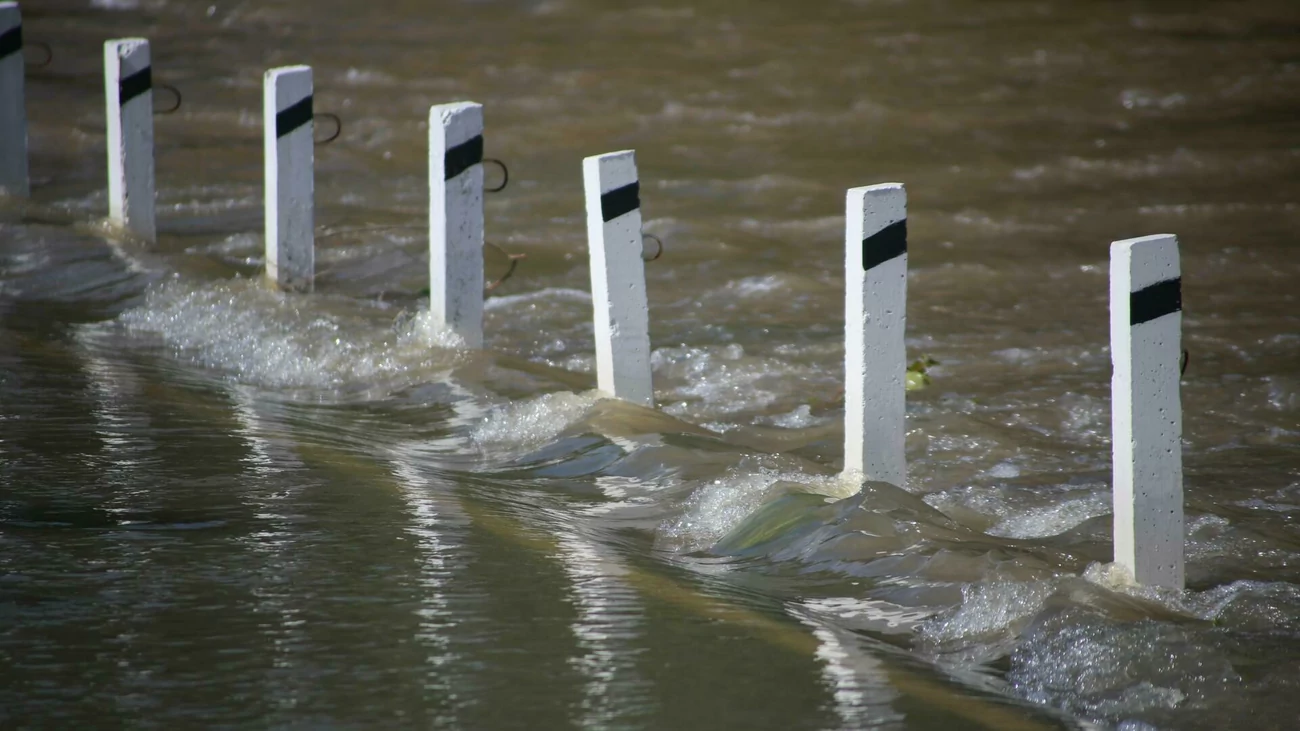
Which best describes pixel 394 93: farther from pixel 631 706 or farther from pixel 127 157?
pixel 631 706

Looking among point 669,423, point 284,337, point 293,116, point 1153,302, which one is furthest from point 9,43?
point 1153,302

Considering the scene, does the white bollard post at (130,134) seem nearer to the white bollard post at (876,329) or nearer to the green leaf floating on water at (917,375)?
the green leaf floating on water at (917,375)

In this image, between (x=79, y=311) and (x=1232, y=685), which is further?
(x=79, y=311)

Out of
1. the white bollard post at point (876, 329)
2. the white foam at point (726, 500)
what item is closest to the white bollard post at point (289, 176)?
the white foam at point (726, 500)

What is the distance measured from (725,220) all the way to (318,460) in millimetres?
6861

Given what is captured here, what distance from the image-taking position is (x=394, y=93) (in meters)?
15.8

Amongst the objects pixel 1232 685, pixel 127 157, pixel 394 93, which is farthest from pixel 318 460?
pixel 394 93

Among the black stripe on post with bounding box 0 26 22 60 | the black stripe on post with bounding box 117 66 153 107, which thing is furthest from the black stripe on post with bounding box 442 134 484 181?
the black stripe on post with bounding box 0 26 22 60

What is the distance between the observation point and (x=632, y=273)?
19.6 ft

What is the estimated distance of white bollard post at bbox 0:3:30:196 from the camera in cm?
1016

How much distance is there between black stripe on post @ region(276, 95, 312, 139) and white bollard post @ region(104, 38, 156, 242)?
1.40 meters

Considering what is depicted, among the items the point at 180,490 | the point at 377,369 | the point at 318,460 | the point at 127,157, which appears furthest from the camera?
the point at 127,157

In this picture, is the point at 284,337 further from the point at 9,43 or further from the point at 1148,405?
the point at 1148,405

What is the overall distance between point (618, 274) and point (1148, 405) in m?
2.43
